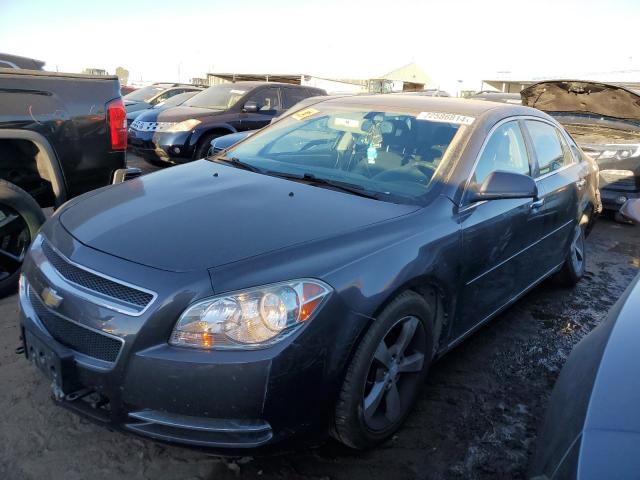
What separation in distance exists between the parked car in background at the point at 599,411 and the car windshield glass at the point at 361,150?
116 centimetres

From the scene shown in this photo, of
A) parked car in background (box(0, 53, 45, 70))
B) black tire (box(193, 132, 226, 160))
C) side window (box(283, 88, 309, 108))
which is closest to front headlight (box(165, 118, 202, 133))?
black tire (box(193, 132, 226, 160))

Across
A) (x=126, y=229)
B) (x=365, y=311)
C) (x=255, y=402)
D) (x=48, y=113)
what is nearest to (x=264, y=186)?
(x=126, y=229)

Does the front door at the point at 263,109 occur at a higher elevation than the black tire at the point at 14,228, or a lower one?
higher

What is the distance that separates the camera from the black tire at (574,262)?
4.33m

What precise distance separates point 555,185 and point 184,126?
6.05 meters

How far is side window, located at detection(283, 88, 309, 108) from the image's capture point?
388 inches

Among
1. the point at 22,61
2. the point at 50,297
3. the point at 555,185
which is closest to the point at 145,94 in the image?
the point at 22,61

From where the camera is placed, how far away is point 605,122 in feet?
25.6

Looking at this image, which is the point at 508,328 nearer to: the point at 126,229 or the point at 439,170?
the point at 439,170

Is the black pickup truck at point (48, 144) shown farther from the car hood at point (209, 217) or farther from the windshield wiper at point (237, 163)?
the car hood at point (209, 217)

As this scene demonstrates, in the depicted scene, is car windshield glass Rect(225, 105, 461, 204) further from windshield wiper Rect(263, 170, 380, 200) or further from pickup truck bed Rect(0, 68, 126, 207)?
pickup truck bed Rect(0, 68, 126, 207)

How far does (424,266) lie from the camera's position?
2.37 meters

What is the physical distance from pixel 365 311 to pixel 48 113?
2939mm

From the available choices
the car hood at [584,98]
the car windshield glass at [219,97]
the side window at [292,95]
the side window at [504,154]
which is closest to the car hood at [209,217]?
the side window at [504,154]
